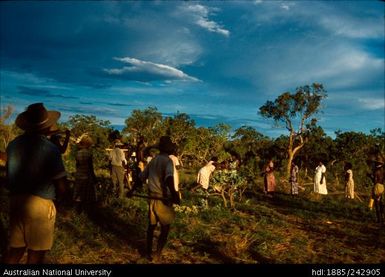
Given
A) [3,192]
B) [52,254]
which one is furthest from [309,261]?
[3,192]

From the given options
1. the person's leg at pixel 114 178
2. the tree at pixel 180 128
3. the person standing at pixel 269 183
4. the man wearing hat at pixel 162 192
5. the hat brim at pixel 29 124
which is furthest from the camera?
the tree at pixel 180 128

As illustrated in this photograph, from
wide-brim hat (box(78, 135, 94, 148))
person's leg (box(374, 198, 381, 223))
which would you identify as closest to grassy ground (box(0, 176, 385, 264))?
person's leg (box(374, 198, 381, 223))

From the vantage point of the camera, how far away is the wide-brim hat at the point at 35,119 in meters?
3.87

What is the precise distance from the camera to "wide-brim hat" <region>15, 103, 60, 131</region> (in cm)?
387

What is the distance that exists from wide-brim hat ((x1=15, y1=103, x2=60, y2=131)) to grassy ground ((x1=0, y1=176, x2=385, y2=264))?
258cm

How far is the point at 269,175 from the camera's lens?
16469 millimetres

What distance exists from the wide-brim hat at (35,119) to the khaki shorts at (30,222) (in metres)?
0.69

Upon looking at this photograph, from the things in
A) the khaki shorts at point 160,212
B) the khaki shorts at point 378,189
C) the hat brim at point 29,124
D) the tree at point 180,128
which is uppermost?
the tree at point 180,128

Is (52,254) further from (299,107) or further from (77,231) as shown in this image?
(299,107)

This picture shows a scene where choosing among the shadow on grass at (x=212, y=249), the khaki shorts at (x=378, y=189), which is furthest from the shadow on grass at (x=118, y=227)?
the khaki shorts at (x=378, y=189)

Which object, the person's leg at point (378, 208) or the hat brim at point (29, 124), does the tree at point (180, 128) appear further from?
the hat brim at point (29, 124)

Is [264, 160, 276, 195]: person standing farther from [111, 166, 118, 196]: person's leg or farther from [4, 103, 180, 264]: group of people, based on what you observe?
[4, 103, 180, 264]: group of people

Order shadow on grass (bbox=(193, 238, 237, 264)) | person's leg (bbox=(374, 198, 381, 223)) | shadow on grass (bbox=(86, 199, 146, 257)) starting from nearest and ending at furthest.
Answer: shadow on grass (bbox=(193, 238, 237, 264)) < shadow on grass (bbox=(86, 199, 146, 257)) < person's leg (bbox=(374, 198, 381, 223))

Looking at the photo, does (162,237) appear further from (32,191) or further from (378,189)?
(378,189)
